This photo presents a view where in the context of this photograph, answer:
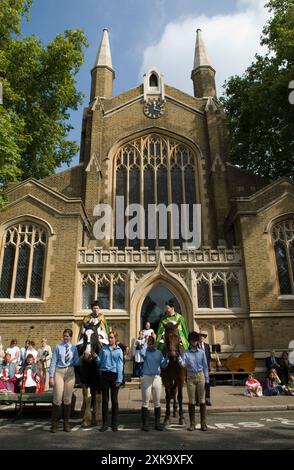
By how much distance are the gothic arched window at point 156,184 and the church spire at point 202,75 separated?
4.88m

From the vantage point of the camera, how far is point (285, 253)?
15.4m

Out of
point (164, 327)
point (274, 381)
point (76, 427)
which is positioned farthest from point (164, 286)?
point (76, 427)

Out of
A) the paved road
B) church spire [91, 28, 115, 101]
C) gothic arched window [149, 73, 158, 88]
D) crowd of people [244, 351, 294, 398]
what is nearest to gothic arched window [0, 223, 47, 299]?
the paved road

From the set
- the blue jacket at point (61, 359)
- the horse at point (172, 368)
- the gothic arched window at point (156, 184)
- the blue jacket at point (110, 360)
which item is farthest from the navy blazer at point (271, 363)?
the blue jacket at point (61, 359)

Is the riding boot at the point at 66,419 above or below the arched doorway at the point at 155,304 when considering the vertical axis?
below

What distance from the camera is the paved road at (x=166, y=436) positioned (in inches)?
189

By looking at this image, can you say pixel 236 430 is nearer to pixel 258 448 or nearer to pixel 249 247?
pixel 258 448

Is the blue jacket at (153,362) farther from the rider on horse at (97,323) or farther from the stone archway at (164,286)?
the stone archway at (164,286)

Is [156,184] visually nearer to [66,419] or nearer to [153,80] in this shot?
[153,80]

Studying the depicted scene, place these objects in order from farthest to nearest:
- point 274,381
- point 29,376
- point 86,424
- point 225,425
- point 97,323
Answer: point 274,381 → point 29,376 → point 97,323 → point 86,424 → point 225,425

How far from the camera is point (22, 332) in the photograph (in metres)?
13.9

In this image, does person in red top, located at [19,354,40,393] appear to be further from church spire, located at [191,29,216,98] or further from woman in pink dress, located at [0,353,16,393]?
church spire, located at [191,29,216,98]

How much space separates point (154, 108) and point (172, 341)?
17968 millimetres
